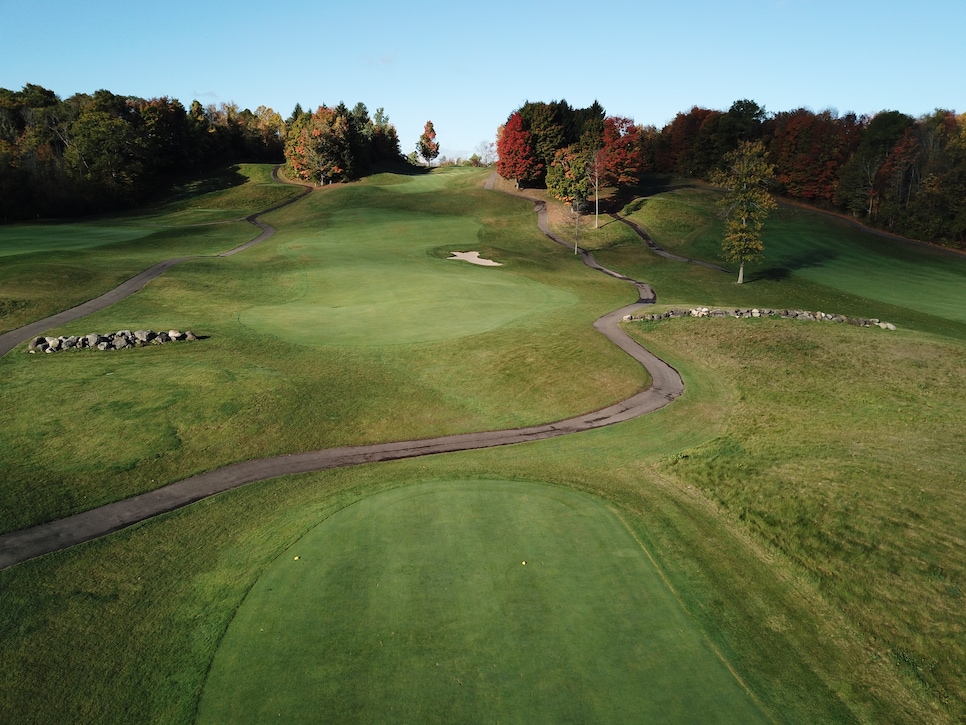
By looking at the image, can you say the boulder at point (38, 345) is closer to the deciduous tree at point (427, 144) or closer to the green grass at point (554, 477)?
the green grass at point (554, 477)

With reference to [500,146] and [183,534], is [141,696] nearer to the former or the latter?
[183,534]

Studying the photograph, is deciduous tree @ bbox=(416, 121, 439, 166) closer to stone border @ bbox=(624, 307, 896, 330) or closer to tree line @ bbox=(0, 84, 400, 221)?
tree line @ bbox=(0, 84, 400, 221)

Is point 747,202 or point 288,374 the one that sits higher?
point 747,202

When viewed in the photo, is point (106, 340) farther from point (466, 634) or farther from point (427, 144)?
point (427, 144)

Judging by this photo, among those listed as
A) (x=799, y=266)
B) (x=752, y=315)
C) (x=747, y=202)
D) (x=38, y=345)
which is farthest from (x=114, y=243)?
(x=799, y=266)

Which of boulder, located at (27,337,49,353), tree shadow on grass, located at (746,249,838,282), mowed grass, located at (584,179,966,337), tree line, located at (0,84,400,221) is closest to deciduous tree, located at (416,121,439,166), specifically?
tree line, located at (0,84,400,221)

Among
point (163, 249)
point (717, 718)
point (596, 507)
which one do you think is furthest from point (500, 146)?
point (717, 718)
